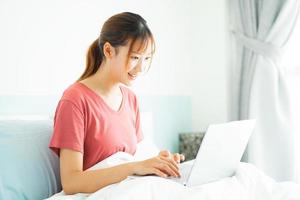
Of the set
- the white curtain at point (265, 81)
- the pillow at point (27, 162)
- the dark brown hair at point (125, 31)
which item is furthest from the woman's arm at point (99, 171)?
the white curtain at point (265, 81)

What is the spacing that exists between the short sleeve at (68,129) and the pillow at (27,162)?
78mm

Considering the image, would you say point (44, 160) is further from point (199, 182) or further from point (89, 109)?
point (199, 182)

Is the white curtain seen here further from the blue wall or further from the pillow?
the pillow

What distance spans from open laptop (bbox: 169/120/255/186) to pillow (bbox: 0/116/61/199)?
1.43 ft

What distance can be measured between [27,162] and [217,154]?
613mm

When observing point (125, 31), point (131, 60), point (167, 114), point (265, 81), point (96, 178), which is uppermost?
point (125, 31)

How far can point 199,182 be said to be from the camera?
4.12 feet

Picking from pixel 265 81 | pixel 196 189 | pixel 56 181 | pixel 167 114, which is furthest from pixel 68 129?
pixel 265 81

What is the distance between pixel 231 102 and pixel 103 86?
1.34m

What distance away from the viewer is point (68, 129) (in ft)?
4.37

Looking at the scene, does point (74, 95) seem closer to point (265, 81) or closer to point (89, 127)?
point (89, 127)

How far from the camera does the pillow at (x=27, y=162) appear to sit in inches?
51.1

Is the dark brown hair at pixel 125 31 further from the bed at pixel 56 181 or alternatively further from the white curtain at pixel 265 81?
the white curtain at pixel 265 81

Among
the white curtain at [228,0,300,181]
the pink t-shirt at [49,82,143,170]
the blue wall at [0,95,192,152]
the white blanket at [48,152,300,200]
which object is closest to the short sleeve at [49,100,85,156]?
the pink t-shirt at [49,82,143,170]
